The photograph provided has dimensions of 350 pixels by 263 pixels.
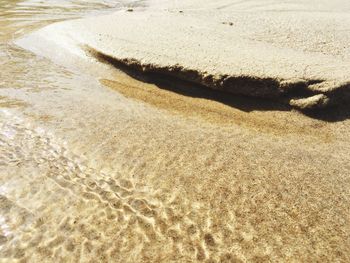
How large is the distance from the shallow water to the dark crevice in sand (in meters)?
0.11

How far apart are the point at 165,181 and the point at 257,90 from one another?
1.78m

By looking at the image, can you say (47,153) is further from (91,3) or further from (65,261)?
(91,3)

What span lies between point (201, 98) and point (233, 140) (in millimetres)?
1051

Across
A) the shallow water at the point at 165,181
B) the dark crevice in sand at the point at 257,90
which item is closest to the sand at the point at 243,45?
the dark crevice in sand at the point at 257,90

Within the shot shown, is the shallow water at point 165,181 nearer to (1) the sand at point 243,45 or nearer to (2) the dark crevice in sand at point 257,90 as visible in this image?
(2) the dark crevice in sand at point 257,90

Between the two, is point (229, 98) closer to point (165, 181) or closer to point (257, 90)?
point (257, 90)

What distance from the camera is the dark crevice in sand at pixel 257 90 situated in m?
3.81

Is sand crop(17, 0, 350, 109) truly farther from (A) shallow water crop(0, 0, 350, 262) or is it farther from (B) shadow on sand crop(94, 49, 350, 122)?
(A) shallow water crop(0, 0, 350, 262)

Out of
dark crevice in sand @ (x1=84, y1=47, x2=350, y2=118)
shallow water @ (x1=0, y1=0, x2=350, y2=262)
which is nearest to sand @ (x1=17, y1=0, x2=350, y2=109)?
dark crevice in sand @ (x1=84, y1=47, x2=350, y2=118)

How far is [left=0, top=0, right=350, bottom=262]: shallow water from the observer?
2492mm

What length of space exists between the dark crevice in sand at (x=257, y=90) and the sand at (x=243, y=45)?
0.01 meters

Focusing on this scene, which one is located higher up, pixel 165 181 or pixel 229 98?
pixel 229 98

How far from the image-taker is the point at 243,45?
5227mm

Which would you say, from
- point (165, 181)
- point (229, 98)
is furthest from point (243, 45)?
point (165, 181)
